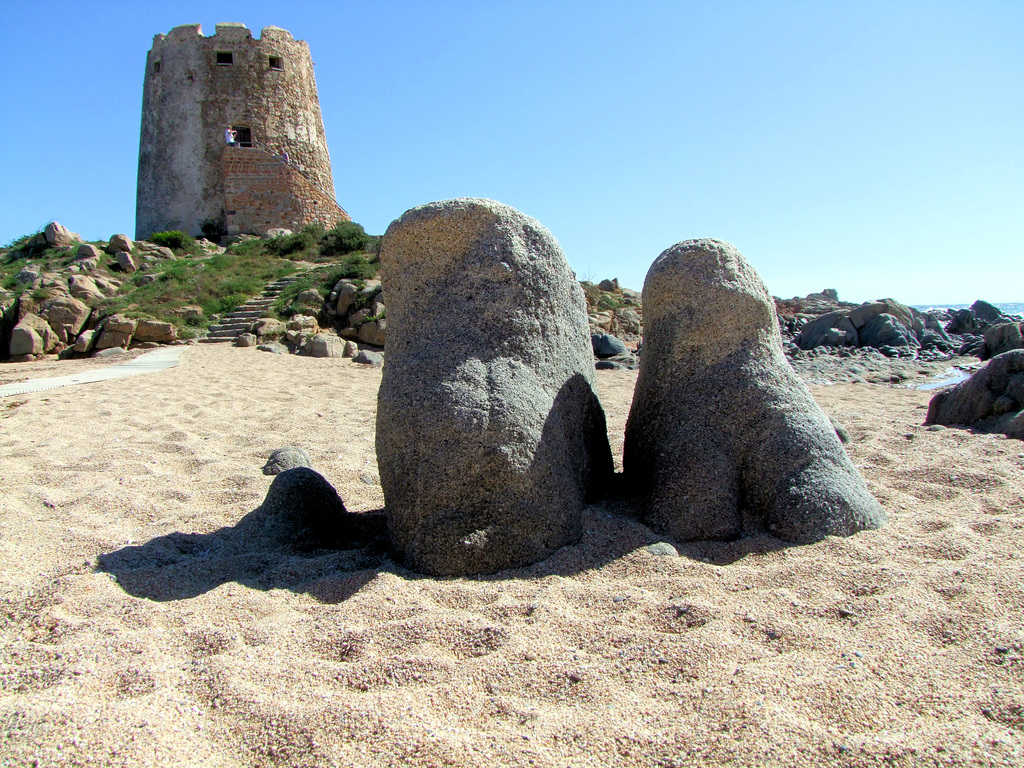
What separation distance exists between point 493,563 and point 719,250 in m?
1.63

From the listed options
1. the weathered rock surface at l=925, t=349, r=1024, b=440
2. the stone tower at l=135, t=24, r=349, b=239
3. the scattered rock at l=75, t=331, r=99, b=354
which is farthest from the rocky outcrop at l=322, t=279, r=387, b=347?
the stone tower at l=135, t=24, r=349, b=239

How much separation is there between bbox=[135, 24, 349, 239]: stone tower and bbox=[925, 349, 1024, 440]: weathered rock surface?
1817 centimetres

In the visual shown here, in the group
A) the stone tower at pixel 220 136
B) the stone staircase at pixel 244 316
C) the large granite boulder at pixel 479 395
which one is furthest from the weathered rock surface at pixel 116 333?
the stone tower at pixel 220 136

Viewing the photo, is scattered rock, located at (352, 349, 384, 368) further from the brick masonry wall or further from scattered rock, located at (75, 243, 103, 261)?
the brick masonry wall

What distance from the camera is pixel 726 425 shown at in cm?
285

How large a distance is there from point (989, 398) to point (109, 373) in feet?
28.3

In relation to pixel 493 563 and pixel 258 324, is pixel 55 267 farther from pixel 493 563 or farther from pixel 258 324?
pixel 493 563

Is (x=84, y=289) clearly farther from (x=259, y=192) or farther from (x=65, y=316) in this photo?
(x=259, y=192)

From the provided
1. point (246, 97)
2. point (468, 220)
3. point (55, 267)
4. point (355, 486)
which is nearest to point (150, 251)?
point (55, 267)

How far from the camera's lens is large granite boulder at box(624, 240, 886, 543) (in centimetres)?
271

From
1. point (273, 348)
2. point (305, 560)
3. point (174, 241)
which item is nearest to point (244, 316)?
point (273, 348)

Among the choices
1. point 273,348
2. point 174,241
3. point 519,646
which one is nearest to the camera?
point 519,646

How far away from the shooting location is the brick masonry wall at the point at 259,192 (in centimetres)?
1969

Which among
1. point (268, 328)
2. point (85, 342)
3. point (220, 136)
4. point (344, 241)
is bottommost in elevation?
point (85, 342)
